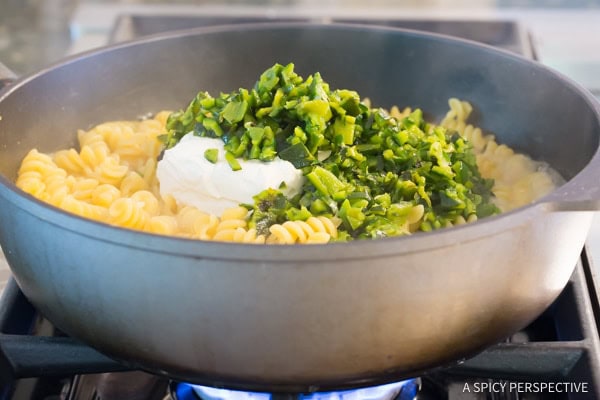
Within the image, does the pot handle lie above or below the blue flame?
above

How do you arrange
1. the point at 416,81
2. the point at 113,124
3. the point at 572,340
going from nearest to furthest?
the point at 572,340 → the point at 113,124 → the point at 416,81

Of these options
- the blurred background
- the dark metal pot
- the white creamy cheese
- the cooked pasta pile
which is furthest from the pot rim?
the blurred background

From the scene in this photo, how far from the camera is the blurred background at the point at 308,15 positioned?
7.68 ft

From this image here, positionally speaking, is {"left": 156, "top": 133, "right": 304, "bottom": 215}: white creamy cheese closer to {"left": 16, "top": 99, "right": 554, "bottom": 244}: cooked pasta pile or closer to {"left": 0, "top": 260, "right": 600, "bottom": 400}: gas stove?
{"left": 16, "top": 99, "right": 554, "bottom": 244}: cooked pasta pile

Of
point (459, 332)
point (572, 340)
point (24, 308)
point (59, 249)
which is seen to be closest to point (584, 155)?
point (572, 340)

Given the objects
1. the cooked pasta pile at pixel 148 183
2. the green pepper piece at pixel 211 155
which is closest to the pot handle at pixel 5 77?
the cooked pasta pile at pixel 148 183

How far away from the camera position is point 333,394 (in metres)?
1.15

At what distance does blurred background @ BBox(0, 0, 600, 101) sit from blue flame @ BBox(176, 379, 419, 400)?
1.24 meters

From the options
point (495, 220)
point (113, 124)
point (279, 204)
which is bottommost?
point (495, 220)

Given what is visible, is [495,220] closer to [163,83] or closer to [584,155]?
[584,155]

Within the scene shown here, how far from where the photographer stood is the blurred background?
2.34m

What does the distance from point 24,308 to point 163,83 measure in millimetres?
630

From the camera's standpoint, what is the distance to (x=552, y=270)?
1.02 metres

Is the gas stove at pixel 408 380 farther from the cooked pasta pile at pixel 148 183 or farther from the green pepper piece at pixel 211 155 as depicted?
the green pepper piece at pixel 211 155
